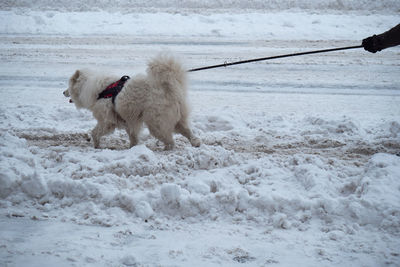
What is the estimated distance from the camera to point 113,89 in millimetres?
5262

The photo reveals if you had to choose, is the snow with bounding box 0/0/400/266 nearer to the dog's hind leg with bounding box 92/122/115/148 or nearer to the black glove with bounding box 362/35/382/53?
the dog's hind leg with bounding box 92/122/115/148

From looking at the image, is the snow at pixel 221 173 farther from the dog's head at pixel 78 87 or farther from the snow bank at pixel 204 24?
the snow bank at pixel 204 24

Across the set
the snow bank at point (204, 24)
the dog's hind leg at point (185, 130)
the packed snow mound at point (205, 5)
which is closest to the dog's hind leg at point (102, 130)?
the dog's hind leg at point (185, 130)

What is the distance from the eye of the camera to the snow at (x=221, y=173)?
3.01 m

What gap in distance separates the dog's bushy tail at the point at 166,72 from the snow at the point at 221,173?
253mm

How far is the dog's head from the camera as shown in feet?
18.5

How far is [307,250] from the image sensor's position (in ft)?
9.82

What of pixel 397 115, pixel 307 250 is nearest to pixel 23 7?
pixel 397 115

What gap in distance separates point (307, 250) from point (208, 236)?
87 cm

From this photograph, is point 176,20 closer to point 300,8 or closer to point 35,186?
point 300,8

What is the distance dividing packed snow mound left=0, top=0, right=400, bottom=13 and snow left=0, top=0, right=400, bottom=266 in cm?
1071

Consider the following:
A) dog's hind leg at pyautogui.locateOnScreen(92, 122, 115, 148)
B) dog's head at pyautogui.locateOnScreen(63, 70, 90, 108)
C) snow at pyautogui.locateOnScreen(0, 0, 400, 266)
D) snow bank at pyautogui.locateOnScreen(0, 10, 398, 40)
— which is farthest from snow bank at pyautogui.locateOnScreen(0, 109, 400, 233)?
snow bank at pyautogui.locateOnScreen(0, 10, 398, 40)

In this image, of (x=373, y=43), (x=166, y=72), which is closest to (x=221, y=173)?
(x=166, y=72)

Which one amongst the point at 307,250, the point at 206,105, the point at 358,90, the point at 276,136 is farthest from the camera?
the point at 358,90
